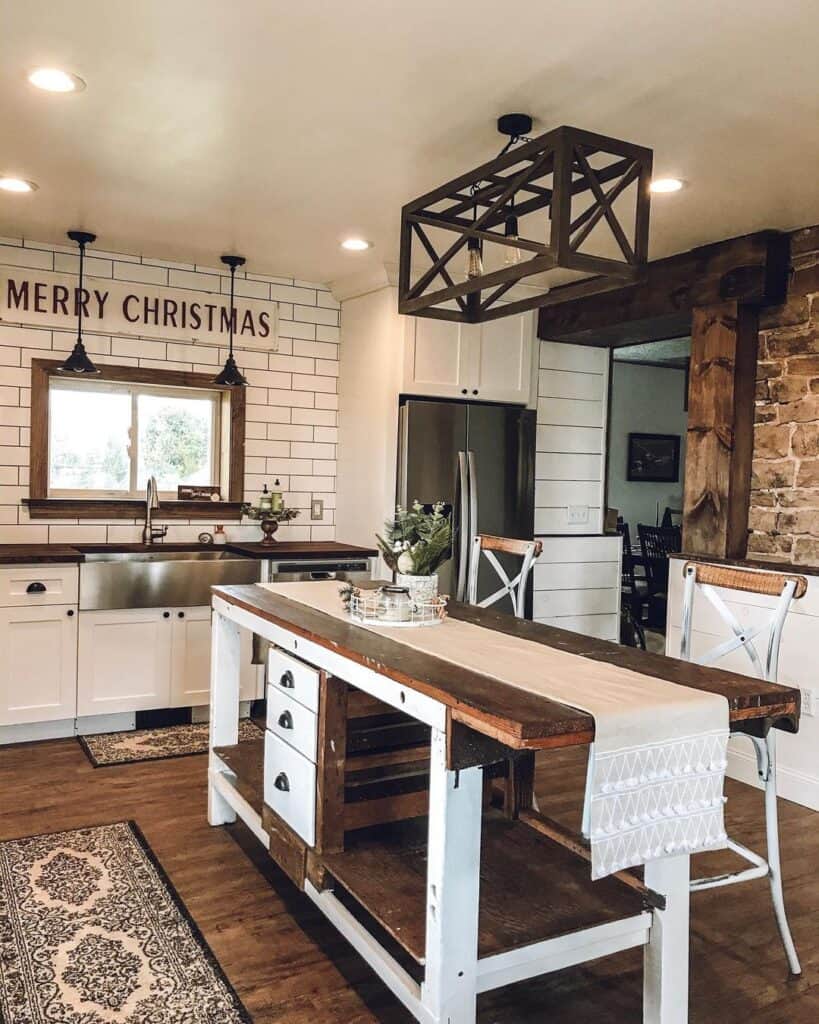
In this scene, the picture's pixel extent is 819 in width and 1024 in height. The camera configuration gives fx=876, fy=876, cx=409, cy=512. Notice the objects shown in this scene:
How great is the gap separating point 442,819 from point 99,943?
1.25 m

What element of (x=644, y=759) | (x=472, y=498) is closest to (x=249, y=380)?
(x=472, y=498)

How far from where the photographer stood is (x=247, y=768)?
10.1 feet

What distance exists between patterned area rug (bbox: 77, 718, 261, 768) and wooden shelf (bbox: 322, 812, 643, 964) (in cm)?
190

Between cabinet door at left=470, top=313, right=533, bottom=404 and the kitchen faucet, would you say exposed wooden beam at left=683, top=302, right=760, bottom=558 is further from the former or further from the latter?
the kitchen faucet

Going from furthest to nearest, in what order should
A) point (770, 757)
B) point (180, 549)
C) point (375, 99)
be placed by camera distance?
1. point (180, 549)
2. point (375, 99)
3. point (770, 757)

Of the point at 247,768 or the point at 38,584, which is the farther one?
the point at 38,584

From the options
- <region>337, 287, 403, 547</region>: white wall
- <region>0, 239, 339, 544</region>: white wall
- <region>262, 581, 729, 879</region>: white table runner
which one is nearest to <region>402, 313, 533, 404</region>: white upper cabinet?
<region>337, 287, 403, 547</region>: white wall

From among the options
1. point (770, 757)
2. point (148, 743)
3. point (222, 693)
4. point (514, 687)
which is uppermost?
point (514, 687)

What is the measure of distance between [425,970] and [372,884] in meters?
0.35

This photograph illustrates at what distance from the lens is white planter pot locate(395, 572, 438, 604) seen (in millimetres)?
2736

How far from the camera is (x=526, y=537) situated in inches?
207

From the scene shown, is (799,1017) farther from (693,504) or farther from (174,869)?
→ (693,504)

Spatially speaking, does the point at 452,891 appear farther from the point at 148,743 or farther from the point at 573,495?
the point at 573,495

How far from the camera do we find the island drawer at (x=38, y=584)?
4066 millimetres
